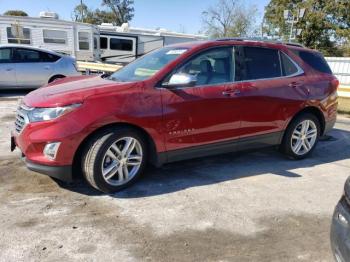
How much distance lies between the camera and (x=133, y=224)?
11.4 ft

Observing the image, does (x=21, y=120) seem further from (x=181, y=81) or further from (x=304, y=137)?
(x=304, y=137)

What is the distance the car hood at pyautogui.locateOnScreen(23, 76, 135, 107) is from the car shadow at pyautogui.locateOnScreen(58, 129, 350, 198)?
3.37 ft

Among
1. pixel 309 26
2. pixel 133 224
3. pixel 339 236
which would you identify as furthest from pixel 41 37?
pixel 309 26

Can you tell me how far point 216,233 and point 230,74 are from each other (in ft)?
7.14

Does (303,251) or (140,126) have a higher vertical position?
(140,126)

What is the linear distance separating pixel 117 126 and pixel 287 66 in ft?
9.10

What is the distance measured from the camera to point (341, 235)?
2.34 metres

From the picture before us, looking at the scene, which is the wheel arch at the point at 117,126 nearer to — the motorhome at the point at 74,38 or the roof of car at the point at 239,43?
the roof of car at the point at 239,43

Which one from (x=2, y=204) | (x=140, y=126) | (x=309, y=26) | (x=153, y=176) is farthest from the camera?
(x=309, y=26)

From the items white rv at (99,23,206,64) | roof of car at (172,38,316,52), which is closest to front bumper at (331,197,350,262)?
roof of car at (172,38,316,52)

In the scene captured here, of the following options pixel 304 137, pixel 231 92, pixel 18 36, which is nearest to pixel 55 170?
pixel 231 92

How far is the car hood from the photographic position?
3783 millimetres

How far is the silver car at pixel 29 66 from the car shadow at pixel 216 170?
7.67 metres

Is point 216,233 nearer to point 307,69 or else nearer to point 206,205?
point 206,205
